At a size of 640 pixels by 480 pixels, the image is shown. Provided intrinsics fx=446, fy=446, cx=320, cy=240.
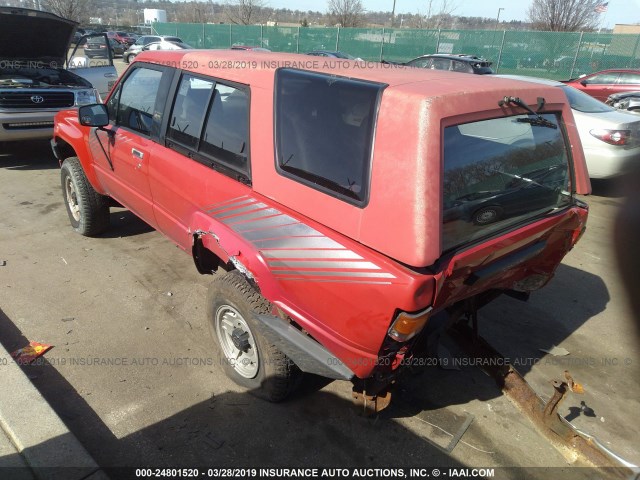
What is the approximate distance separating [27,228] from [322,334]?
14.2ft

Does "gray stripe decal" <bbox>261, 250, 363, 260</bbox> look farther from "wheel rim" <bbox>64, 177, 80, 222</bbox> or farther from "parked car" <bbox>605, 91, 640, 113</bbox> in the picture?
"parked car" <bbox>605, 91, 640, 113</bbox>

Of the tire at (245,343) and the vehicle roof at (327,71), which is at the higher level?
the vehicle roof at (327,71)

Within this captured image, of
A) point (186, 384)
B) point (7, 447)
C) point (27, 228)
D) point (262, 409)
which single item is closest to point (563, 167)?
point (262, 409)

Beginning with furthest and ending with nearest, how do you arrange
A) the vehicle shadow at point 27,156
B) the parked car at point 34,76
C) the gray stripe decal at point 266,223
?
the vehicle shadow at point 27,156 → the parked car at point 34,76 → the gray stripe decal at point 266,223

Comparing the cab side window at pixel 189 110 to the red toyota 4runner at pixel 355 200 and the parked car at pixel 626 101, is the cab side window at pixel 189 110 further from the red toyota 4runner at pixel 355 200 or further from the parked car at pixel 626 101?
the parked car at pixel 626 101

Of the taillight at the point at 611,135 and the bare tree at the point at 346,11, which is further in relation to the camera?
the bare tree at the point at 346,11

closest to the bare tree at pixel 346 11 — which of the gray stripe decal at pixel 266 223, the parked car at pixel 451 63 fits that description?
the parked car at pixel 451 63

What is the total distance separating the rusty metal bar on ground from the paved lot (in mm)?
114

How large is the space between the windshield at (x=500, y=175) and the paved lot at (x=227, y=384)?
0.52 metres

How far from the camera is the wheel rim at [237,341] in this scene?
2.74 meters

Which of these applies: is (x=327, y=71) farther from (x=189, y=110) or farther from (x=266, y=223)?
(x=189, y=110)

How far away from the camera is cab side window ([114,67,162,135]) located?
3477 millimetres

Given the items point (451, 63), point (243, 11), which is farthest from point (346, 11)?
point (451, 63)

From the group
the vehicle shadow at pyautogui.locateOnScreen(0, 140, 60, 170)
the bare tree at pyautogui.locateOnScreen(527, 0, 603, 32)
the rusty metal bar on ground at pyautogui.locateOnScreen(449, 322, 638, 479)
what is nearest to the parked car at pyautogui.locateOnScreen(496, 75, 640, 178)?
the rusty metal bar on ground at pyautogui.locateOnScreen(449, 322, 638, 479)
